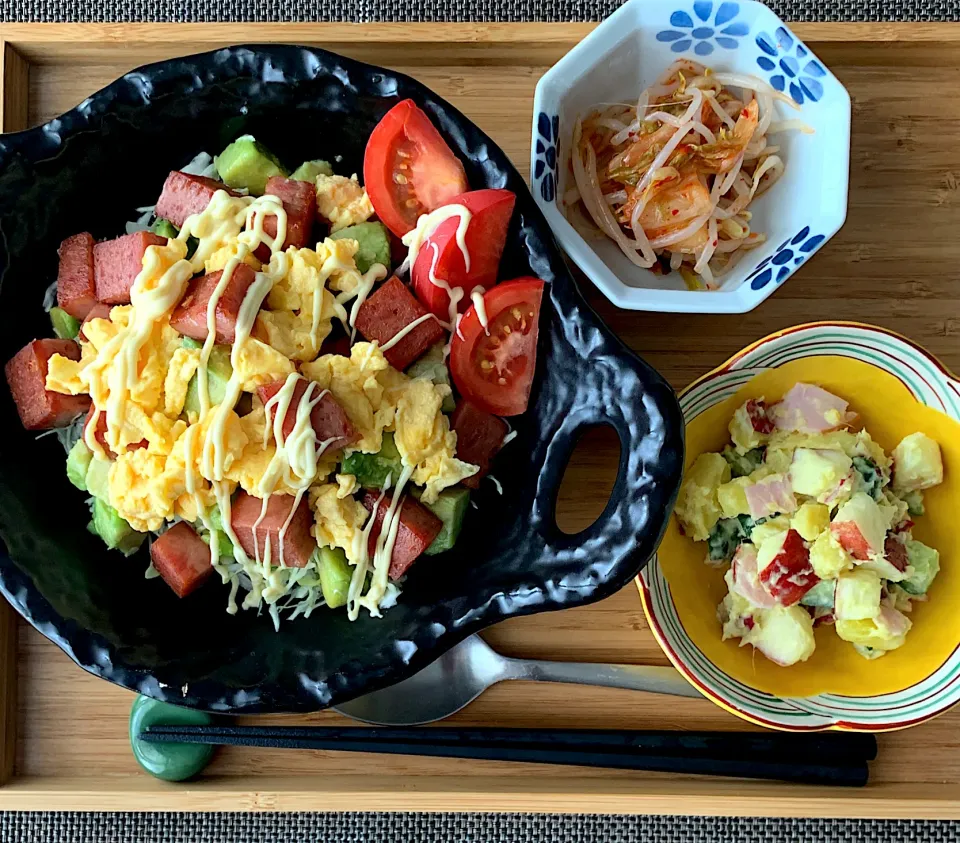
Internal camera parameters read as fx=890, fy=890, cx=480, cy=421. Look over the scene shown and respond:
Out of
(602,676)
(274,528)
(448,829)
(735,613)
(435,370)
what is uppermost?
(435,370)

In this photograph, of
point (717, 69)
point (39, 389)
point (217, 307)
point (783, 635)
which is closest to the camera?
point (217, 307)

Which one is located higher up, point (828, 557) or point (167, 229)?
point (167, 229)

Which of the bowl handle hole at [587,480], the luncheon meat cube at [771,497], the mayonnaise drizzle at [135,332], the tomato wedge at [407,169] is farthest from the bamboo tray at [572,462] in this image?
the mayonnaise drizzle at [135,332]

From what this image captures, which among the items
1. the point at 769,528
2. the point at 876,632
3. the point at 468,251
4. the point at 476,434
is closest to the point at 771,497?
the point at 769,528

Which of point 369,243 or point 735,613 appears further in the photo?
point 735,613

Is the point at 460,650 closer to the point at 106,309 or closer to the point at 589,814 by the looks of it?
the point at 589,814

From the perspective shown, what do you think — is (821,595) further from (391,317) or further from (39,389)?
(39,389)

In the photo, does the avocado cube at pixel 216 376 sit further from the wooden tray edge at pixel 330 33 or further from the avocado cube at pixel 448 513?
the wooden tray edge at pixel 330 33

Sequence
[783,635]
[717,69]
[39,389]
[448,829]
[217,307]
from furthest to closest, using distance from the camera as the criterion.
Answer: [448,829] < [717,69] < [783,635] < [39,389] < [217,307]
